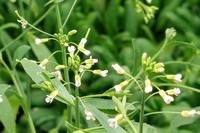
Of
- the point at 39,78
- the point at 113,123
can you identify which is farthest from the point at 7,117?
the point at 113,123

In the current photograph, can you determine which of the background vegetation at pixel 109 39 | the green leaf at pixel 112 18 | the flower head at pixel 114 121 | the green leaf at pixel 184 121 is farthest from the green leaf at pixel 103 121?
the green leaf at pixel 112 18

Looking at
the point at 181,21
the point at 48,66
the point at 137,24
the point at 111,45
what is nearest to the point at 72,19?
the point at 111,45

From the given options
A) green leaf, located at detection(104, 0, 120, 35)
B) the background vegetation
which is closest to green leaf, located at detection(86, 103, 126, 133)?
the background vegetation

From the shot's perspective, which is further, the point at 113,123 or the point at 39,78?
the point at 39,78

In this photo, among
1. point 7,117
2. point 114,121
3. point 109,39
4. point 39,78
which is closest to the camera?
point 114,121

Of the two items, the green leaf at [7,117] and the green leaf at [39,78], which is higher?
the green leaf at [39,78]

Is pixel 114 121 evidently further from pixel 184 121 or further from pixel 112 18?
pixel 112 18

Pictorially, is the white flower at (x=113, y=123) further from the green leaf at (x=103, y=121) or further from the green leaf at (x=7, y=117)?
the green leaf at (x=7, y=117)

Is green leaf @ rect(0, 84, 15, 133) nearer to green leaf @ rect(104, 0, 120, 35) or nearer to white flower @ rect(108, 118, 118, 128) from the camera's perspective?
white flower @ rect(108, 118, 118, 128)

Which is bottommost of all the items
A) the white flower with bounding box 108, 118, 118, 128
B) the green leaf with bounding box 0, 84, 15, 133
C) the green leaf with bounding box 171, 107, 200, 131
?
the green leaf with bounding box 171, 107, 200, 131
